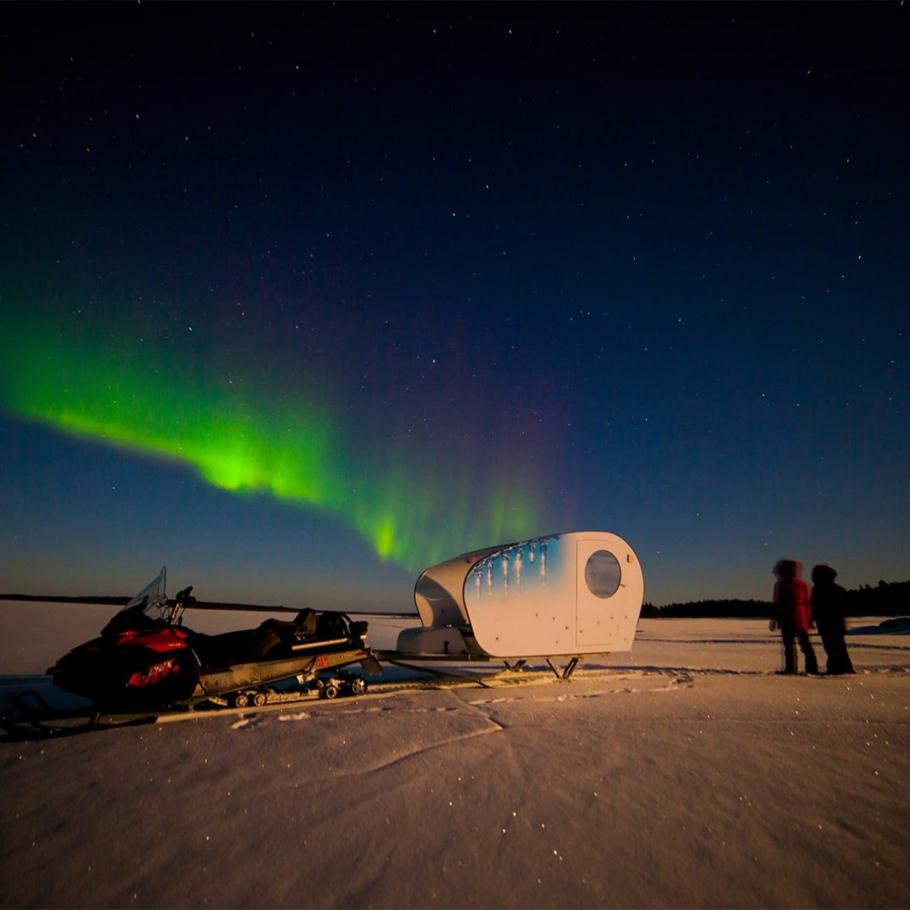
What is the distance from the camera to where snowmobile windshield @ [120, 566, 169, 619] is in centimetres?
629

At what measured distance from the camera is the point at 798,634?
9.70 metres

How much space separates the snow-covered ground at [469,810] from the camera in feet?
8.38

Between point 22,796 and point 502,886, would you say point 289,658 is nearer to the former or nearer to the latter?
point 22,796

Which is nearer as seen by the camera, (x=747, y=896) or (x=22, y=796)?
(x=747, y=896)

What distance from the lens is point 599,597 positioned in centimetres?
830

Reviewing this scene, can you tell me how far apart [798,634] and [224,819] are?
33.3ft

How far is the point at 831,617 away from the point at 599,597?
481 cm

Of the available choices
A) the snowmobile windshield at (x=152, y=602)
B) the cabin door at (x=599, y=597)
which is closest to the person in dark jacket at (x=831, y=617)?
the cabin door at (x=599, y=597)

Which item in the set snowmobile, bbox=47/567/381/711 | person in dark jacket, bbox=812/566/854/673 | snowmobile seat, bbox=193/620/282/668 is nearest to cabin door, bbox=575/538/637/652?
snowmobile, bbox=47/567/381/711

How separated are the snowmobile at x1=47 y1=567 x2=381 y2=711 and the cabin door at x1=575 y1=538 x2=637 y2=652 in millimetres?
3258

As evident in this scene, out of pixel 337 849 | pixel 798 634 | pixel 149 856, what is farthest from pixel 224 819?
pixel 798 634

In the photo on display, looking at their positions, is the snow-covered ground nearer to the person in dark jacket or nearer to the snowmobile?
the snowmobile

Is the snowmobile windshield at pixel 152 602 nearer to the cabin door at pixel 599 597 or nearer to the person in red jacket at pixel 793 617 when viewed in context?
the cabin door at pixel 599 597

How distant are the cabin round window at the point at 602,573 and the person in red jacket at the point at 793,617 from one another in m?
3.76
